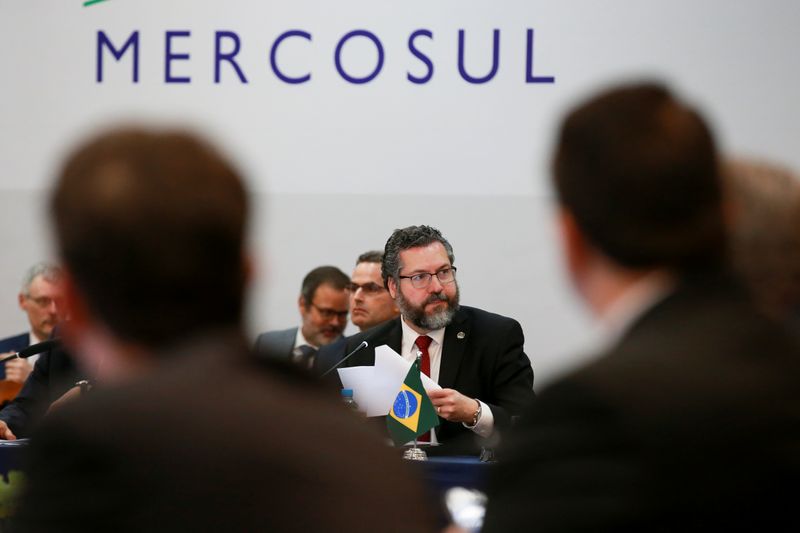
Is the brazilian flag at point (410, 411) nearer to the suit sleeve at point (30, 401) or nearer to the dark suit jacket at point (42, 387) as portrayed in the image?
the suit sleeve at point (30, 401)

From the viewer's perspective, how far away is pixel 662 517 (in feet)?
3.76

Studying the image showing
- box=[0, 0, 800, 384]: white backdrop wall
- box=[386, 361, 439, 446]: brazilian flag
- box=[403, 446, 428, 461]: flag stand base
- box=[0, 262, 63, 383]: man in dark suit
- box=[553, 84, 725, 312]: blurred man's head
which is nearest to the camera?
box=[553, 84, 725, 312]: blurred man's head

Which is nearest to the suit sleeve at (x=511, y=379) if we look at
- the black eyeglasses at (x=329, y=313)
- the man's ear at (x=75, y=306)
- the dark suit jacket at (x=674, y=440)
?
the black eyeglasses at (x=329, y=313)

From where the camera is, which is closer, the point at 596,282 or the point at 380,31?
the point at 596,282

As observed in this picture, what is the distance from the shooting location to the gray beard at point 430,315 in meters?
4.64

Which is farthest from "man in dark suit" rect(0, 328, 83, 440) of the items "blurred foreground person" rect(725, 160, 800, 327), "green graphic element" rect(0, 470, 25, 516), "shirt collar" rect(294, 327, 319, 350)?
"blurred foreground person" rect(725, 160, 800, 327)

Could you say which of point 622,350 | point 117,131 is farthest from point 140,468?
point 622,350

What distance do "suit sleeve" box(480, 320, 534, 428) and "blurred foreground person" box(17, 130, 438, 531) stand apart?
3339 mm

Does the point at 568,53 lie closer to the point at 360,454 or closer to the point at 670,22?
the point at 670,22

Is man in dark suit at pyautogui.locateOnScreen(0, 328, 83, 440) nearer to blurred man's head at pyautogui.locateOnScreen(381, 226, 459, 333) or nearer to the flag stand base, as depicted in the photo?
blurred man's head at pyautogui.locateOnScreen(381, 226, 459, 333)

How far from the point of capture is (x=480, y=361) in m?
4.55

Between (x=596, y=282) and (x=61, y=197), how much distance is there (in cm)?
58

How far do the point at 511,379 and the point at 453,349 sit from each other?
252mm

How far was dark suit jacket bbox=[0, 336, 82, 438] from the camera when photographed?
15.5 feet
